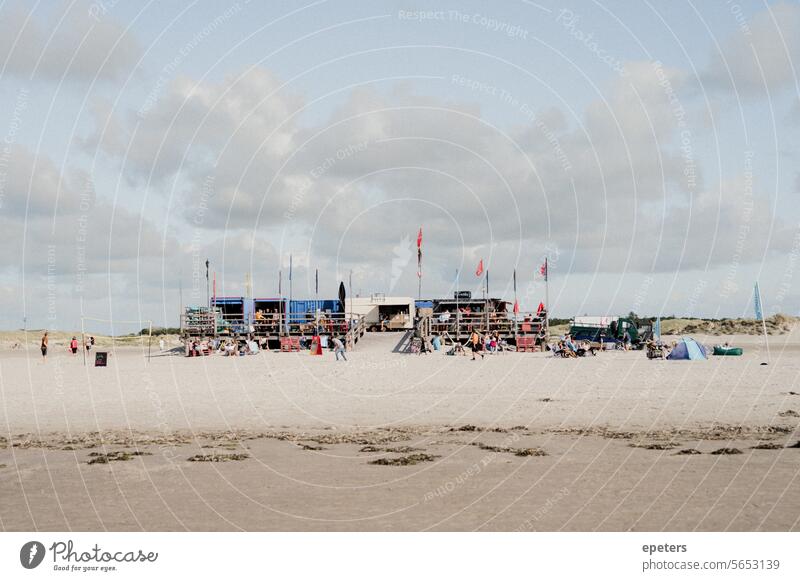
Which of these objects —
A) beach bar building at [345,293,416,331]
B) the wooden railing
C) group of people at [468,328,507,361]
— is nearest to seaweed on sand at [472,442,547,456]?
group of people at [468,328,507,361]

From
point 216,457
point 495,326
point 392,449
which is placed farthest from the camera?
point 495,326

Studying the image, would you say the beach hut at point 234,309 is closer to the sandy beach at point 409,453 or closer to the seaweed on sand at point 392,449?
the sandy beach at point 409,453

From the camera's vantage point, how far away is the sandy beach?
34.9 ft

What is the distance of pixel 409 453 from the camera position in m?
15.1

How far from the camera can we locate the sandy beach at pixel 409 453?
34.9ft

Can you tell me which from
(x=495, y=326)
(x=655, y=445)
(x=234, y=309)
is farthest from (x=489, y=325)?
(x=655, y=445)

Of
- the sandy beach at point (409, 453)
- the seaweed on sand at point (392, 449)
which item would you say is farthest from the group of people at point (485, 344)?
the seaweed on sand at point (392, 449)

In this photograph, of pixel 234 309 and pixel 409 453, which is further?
pixel 234 309

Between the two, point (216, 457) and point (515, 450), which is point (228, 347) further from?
point (515, 450)

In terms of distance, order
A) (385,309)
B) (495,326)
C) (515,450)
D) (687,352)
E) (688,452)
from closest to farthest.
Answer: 1. (688,452)
2. (515,450)
3. (687,352)
4. (495,326)
5. (385,309)

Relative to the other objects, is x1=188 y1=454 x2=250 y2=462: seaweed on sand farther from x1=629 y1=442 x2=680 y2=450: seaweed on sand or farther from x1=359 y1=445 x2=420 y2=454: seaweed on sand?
x1=629 y1=442 x2=680 y2=450: seaweed on sand

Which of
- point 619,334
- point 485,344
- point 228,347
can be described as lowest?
point 228,347

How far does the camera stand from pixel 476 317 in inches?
2154

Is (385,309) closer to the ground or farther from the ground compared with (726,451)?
farther from the ground
